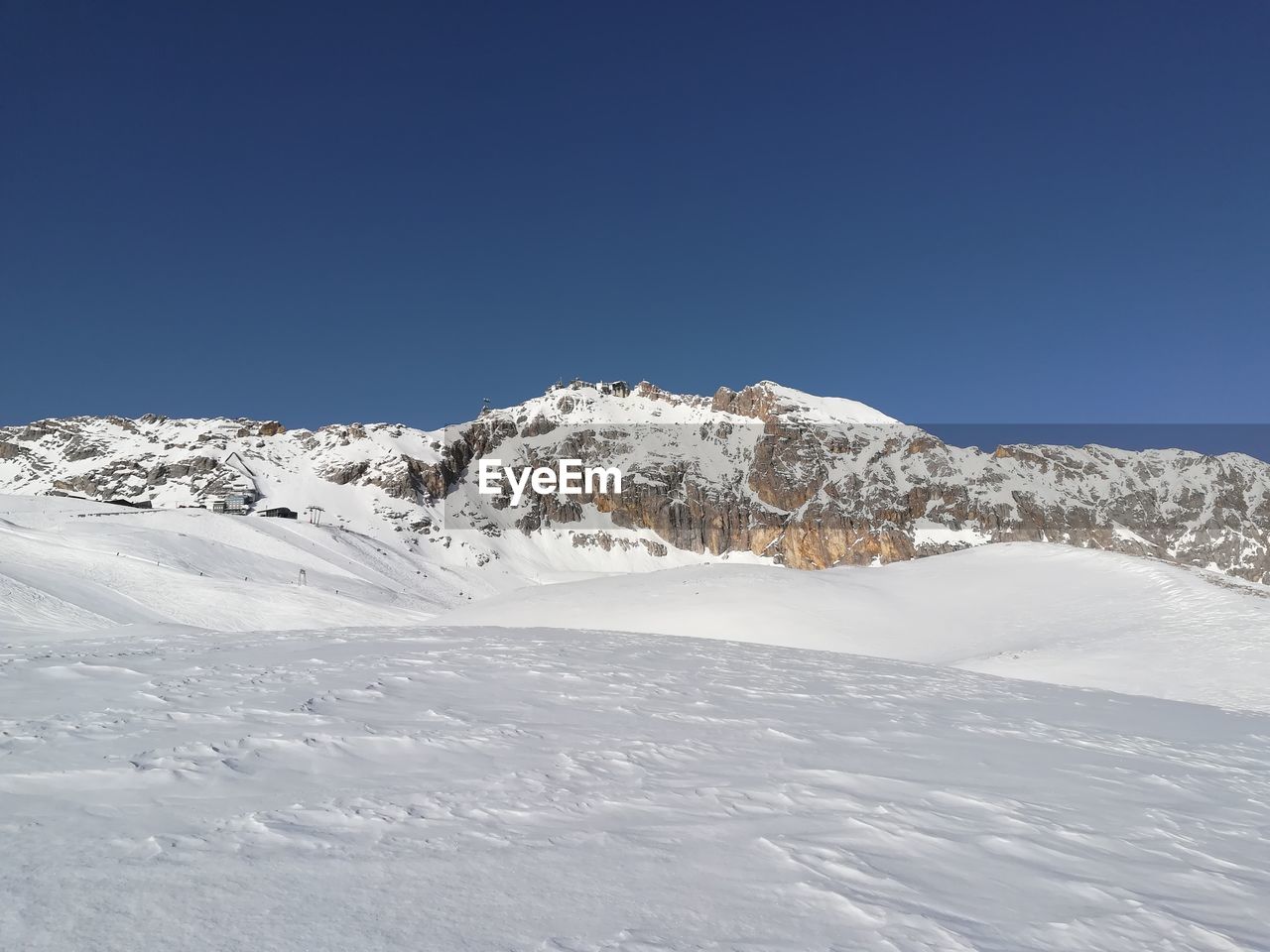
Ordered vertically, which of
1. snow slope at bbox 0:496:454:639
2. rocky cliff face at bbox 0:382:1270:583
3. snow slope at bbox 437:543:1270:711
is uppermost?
rocky cliff face at bbox 0:382:1270:583

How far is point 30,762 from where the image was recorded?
4.23 metres

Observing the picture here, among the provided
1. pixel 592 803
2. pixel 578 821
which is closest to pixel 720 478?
pixel 592 803

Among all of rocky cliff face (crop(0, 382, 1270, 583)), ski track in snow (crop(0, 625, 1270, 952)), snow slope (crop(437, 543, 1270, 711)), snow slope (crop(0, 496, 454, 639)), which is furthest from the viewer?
rocky cliff face (crop(0, 382, 1270, 583))

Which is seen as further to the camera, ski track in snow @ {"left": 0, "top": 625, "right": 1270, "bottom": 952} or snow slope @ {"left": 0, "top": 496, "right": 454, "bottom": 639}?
snow slope @ {"left": 0, "top": 496, "right": 454, "bottom": 639}

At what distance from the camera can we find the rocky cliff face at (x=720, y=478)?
125 m

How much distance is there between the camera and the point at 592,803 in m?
4.30

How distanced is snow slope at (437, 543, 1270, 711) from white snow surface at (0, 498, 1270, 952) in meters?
3.88

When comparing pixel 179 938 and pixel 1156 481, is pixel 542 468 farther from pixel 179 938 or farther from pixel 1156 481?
pixel 179 938

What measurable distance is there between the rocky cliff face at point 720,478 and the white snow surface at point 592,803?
119763 millimetres

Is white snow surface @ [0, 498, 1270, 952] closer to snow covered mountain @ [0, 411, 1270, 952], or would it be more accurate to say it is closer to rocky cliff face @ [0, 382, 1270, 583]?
snow covered mountain @ [0, 411, 1270, 952]

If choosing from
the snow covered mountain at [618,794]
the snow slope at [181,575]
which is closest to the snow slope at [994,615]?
the snow covered mountain at [618,794]

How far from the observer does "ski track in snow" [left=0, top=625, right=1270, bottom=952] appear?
109 inches

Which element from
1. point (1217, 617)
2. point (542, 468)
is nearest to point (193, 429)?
point (542, 468)

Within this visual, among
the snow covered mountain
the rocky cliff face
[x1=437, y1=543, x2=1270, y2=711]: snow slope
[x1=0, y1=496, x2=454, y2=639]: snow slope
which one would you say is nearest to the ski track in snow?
the snow covered mountain
